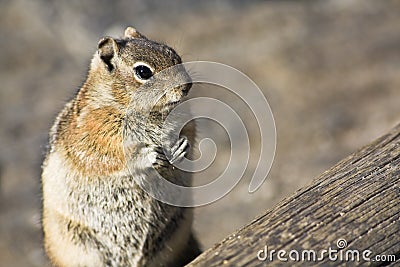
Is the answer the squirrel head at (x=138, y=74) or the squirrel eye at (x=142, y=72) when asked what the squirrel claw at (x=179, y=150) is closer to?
the squirrel head at (x=138, y=74)

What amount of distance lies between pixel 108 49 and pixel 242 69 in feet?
12.6

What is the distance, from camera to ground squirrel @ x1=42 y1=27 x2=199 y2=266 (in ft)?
10.8

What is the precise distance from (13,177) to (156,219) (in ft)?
Answer: 10.4

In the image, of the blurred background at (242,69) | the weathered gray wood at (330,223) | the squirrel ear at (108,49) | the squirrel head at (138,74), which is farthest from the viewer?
the blurred background at (242,69)

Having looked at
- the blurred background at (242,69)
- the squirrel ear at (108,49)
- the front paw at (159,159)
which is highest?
the blurred background at (242,69)

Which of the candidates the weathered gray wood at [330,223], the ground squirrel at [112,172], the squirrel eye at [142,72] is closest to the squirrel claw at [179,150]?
the ground squirrel at [112,172]

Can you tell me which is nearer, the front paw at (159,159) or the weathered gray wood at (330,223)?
the weathered gray wood at (330,223)

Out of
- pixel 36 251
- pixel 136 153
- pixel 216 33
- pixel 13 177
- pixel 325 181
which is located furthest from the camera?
pixel 216 33

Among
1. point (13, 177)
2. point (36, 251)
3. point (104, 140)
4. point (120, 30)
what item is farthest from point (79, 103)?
point (120, 30)

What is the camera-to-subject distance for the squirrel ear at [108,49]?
10.7 feet

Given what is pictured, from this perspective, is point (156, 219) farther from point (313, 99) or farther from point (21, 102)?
point (21, 102)

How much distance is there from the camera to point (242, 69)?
7.04m

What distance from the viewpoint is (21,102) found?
23.8 feet

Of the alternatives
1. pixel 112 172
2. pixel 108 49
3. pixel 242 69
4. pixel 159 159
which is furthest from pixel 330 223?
pixel 242 69
